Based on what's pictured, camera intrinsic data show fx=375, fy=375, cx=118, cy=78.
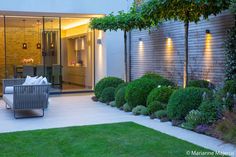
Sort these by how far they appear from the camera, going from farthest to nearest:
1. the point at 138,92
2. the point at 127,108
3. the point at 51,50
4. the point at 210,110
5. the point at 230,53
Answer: the point at 51,50, the point at 127,108, the point at 138,92, the point at 230,53, the point at 210,110

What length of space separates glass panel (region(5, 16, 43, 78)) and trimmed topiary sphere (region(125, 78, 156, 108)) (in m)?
6.97

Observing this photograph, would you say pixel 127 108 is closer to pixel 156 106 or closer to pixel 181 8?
pixel 156 106

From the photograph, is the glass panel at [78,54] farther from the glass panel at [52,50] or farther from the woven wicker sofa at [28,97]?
the woven wicker sofa at [28,97]

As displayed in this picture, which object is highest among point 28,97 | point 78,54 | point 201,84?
point 78,54

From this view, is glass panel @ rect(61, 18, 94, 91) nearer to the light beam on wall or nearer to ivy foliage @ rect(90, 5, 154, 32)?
ivy foliage @ rect(90, 5, 154, 32)

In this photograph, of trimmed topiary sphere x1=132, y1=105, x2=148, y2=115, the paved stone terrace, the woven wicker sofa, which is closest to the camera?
the paved stone terrace

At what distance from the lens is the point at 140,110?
10578 mm

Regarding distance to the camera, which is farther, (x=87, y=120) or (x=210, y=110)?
(x=87, y=120)

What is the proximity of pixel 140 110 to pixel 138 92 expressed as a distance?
608 millimetres

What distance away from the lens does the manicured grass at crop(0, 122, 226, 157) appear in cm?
635

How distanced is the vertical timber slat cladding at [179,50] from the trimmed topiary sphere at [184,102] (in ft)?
6.39

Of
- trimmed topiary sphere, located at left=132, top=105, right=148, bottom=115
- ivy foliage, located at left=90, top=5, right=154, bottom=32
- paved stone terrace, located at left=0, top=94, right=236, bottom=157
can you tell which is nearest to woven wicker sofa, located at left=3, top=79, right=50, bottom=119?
paved stone terrace, located at left=0, top=94, right=236, bottom=157

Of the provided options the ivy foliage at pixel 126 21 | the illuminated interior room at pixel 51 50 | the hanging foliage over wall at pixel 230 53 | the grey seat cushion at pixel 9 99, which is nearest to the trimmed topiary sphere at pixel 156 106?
the hanging foliage over wall at pixel 230 53

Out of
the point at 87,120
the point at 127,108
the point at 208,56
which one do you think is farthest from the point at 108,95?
the point at 208,56
